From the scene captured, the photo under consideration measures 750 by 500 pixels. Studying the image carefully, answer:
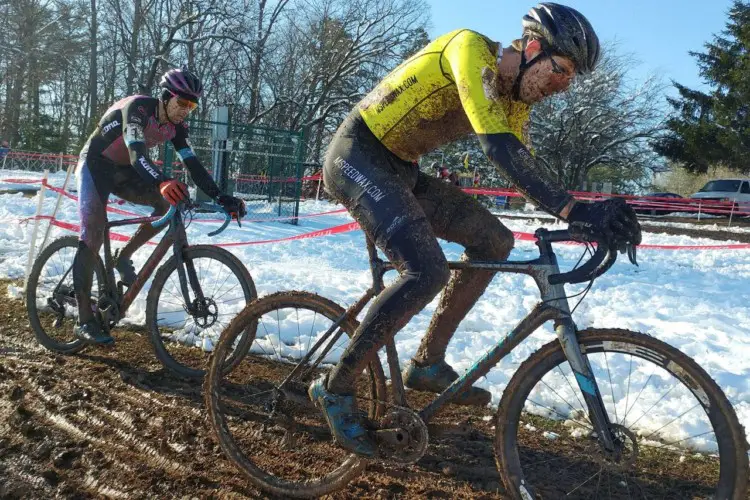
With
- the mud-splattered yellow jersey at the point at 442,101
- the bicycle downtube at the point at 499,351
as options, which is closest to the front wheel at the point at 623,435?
the bicycle downtube at the point at 499,351

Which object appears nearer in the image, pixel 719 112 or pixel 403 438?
pixel 403 438

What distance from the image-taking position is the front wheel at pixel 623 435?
7.30ft

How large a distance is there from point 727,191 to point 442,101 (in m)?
29.3

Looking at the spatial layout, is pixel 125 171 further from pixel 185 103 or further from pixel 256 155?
pixel 256 155

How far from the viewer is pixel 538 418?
12.6ft

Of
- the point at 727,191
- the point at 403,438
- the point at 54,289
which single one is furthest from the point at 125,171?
the point at 727,191

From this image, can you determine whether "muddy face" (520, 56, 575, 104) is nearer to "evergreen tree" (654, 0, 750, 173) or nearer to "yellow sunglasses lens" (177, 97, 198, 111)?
"yellow sunglasses lens" (177, 97, 198, 111)

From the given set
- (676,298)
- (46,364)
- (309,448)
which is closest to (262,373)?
(309,448)

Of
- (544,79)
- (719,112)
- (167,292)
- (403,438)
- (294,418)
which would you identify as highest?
(719,112)

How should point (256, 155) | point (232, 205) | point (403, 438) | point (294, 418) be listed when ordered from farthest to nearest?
point (256, 155)
point (232, 205)
point (294, 418)
point (403, 438)

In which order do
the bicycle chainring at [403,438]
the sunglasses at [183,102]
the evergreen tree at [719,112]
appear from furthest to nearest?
the evergreen tree at [719,112] → the sunglasses at [183,102] → the bicycle chainring at [403,438]

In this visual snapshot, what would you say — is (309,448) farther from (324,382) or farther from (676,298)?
(676,298)

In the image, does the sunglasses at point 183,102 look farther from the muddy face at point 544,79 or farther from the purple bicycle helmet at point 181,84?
the muddy face at point 544,79

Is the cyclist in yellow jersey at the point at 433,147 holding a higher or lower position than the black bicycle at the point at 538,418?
higher
